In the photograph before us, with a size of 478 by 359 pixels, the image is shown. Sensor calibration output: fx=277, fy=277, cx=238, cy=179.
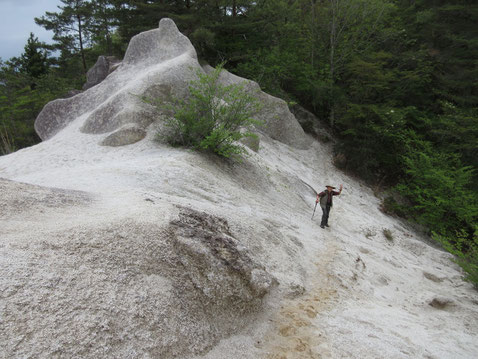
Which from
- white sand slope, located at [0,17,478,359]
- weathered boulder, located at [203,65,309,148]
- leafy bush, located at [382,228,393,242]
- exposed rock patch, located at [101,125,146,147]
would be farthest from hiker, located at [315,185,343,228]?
weathered boulder, located at [203,65,309,148]

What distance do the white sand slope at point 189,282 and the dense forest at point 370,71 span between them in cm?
865

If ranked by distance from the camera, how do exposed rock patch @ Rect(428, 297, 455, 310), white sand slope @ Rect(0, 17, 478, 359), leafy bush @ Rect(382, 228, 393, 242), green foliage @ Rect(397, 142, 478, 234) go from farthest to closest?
green foliage @ Rect(397, 142, 478, 234), leafy bush @ Rect(382, 228, 393, 242), exposed rock patch @ Rect(428, 297, 455, 310), white sand slope @ Rect(0, 17, 478, 359)

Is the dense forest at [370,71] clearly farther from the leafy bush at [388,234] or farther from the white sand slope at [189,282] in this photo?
the white sand slope at [189,282]

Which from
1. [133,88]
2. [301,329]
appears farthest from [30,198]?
[133,88]

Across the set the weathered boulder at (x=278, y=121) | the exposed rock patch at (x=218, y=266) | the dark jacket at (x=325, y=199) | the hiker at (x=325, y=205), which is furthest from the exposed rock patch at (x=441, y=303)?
the weathered boulder at (x=278, y=121)

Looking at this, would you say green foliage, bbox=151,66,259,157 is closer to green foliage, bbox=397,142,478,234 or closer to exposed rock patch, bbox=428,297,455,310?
exposed rock patch, bbox=428,297,455,310

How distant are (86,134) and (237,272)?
926 cm

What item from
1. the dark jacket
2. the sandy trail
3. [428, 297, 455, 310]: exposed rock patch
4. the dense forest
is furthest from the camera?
the dense forest

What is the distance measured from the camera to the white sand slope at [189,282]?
2.37 m

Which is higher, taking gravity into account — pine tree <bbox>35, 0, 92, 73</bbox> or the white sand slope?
pine tree <bbox>35, 0, 92, 73</bbox>

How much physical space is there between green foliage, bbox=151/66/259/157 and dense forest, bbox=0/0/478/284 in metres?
8.39

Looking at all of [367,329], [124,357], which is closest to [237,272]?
[124,357]

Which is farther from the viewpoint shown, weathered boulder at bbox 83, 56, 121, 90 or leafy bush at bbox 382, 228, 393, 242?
weathered boulder at bbox 83, 56, 121, 90

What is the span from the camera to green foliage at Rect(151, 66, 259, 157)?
26.4ft
